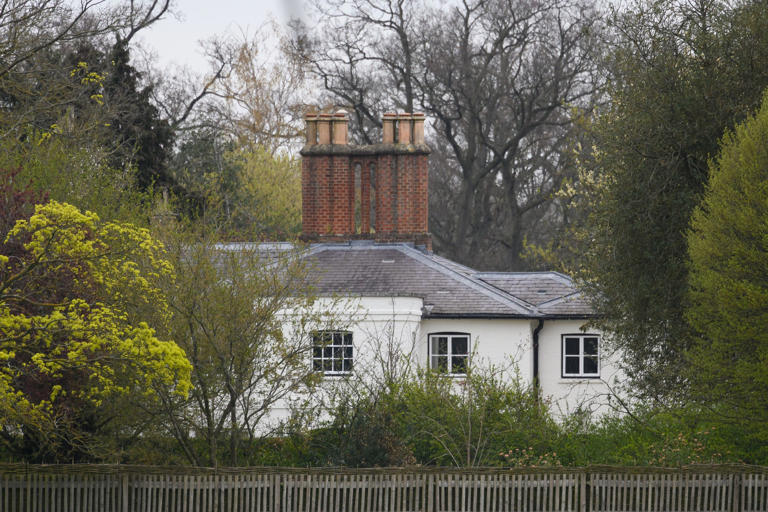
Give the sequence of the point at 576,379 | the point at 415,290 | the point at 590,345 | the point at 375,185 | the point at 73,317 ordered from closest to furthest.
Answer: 1. the point at 73,317
2. the point at 415,290
3. the point at 576,379
4. the point at 590,345
5. the point at 375,185

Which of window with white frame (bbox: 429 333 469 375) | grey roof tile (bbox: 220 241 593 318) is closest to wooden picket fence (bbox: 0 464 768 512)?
grey roof tile (bbox: 220 241 593 318)

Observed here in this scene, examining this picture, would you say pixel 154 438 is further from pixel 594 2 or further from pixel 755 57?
pixel 594 2

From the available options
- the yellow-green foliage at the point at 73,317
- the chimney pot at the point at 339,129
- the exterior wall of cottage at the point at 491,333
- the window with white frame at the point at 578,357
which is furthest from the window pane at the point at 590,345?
the yellow-green foliage at the point at 73,317

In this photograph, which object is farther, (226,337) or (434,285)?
(434,285)

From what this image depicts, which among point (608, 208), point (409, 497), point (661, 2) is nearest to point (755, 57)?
point (661, 2)

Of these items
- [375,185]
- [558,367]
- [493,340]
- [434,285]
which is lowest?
[558,367]

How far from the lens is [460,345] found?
2255cm

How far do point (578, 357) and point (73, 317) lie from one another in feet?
47.4

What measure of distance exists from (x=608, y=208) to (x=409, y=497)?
626cm

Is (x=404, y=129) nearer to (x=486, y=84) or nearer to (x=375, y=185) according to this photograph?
(x=375, y=185)

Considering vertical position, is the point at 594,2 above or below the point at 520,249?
above

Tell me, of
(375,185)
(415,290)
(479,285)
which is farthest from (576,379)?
(375,185)

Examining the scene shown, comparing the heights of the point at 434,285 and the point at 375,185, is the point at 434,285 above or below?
below

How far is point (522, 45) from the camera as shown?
36.8 m
